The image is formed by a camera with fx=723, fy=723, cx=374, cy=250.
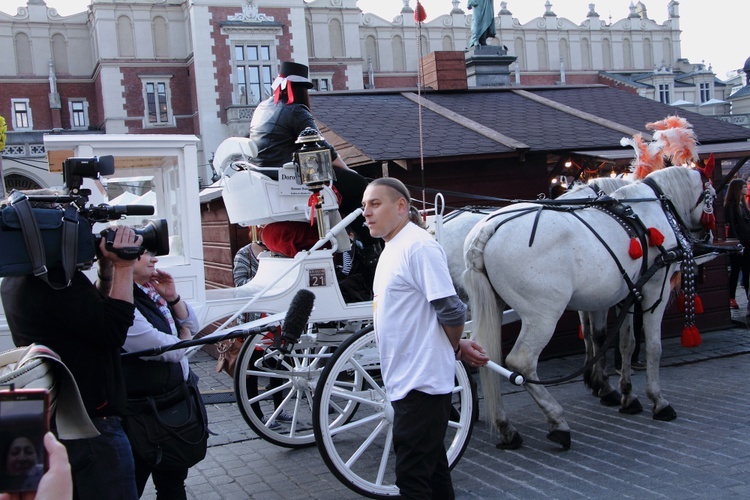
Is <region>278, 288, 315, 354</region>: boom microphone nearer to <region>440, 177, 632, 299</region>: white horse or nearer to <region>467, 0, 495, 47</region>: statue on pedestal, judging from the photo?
<region>440, 177, 632, 299</region>: white horse

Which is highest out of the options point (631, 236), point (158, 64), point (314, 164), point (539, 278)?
point (158, 64)

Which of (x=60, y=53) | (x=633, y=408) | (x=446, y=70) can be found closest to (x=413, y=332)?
(x=633, y=408)

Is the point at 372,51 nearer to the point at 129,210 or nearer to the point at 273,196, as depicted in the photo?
the point at 273,196

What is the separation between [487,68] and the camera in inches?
490

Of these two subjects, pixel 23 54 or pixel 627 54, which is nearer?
pixel 23 54

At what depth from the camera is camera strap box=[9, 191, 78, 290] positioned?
8.54ft

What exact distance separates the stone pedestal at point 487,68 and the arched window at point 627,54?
49196 millimetres

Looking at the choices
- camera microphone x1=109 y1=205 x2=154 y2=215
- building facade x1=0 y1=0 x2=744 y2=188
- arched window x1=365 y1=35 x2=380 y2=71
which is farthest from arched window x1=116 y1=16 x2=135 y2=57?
camera microphone x1=109 y1=205 x2=154 y2=215

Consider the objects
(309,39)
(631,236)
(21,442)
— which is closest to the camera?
(21,442)

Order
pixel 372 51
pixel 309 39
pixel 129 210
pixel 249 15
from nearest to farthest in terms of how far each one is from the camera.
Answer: pixel 129 210
pixel 249 15
pixel 309 39
pixel 372 51

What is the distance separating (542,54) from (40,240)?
55.3 metres

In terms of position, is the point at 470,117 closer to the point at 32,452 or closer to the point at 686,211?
the point at 686,211

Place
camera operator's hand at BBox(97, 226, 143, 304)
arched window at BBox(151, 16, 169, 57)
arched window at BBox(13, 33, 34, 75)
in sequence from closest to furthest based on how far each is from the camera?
1. camera operator's hand at BBox(97, 226, 143, 304)
2. arched window at BBox(151, 16, 169, 57)
3. arched window at BBox(13, 33, 34, 75)

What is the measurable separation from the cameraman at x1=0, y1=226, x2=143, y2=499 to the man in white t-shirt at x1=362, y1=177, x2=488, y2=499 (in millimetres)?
1196
